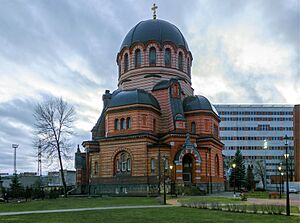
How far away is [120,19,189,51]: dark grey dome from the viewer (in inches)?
2036

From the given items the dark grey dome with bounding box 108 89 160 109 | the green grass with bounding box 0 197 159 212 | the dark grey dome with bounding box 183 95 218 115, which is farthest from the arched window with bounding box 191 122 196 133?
the green grass with bounding box 0 197 159 212

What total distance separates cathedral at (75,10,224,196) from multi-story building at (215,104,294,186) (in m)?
48.0

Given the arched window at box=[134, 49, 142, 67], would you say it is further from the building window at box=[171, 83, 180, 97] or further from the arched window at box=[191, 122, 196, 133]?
the arched window at box=[191, 122, 196, 133]

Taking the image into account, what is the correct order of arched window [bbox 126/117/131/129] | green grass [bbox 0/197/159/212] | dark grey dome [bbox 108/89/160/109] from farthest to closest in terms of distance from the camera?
1. dark grey dome [bbox 108/89/160/109]
2. arched window [bbox 126/117/131/129]
3. green grass [bbox 0/197/159/212]

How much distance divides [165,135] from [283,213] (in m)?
24.3

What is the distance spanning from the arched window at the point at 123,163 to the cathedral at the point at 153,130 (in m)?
0.12

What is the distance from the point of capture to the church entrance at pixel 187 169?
A: 4294 centimetres

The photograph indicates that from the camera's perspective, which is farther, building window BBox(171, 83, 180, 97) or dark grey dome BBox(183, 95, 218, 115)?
dark grey dome BBox(183, 95, 218, 115)

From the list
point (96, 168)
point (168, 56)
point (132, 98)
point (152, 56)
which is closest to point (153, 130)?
point (132, 98)

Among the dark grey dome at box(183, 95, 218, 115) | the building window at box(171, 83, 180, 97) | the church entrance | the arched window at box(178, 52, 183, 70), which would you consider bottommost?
the church entrance

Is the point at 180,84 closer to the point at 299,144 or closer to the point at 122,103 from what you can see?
the point at 122,103

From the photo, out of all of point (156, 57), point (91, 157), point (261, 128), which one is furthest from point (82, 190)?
point (261, 128)

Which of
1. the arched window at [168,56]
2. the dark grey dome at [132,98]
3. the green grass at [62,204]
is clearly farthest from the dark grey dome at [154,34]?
the green grass at [62,204]

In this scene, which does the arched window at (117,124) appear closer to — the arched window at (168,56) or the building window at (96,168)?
the building window at (96,168)
